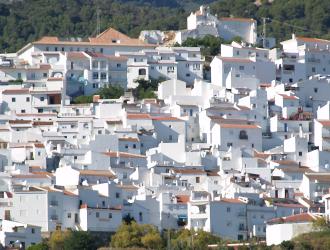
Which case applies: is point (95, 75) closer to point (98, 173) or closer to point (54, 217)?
point (98, 173)

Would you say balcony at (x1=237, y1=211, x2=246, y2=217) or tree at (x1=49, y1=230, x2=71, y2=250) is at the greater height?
balcony at (x1=237, y1=211, x2=246, y2=217)

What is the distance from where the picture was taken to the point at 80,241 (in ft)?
215

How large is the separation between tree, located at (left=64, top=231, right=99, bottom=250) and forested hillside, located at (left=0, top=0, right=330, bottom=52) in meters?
34.6

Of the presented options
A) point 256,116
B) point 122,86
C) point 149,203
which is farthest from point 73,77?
point 149,203

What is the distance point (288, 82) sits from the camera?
8556 centimetres

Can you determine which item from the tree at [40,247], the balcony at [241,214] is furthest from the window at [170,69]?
the tree at [40,247]

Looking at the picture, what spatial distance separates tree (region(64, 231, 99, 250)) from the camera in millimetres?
65188

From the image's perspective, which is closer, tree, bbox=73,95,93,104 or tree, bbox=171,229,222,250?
tree, bbox=171,229,222,250

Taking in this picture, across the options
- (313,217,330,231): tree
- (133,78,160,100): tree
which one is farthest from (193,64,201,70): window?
(313,217,330,231): tree

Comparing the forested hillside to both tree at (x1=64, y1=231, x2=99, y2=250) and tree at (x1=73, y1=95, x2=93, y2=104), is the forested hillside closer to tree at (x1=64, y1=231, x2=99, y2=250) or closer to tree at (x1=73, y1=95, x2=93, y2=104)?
tree at (x1=73, y1=95, x2=93, y2=104)

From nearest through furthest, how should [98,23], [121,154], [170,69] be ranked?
[121,154], [170,69], [98,23]

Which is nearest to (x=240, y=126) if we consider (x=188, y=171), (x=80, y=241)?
(x=188, y=171)

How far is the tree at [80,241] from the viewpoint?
6519 cm

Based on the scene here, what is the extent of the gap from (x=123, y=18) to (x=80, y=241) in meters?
44.0
